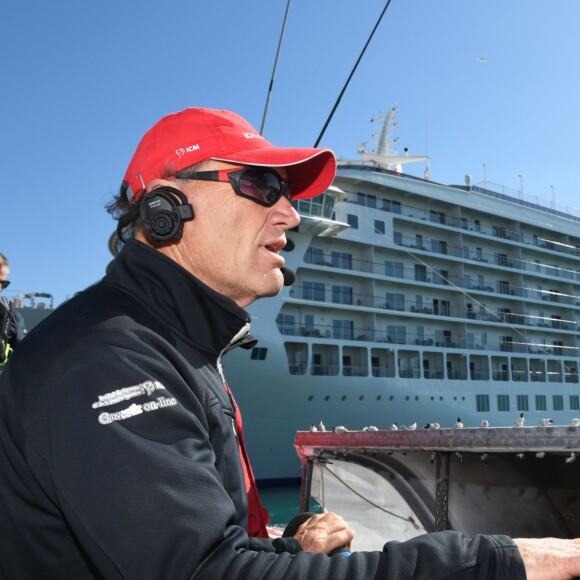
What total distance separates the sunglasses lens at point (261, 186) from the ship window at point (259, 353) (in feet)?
49.3

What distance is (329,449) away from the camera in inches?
143

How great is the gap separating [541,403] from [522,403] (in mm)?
1475

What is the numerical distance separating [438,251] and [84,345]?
24858 mm

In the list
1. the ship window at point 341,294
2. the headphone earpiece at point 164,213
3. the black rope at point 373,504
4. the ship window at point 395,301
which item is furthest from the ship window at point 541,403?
the headphone earpiece at point 164,213

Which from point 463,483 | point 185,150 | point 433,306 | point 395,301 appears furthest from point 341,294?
point 185,150

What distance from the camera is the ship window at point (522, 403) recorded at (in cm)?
2405

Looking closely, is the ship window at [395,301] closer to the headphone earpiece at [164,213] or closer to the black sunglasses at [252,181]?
the black sunglasses at [252,181]

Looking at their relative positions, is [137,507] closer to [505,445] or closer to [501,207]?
[505,445]

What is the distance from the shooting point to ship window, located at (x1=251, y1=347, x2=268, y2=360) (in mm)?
16330

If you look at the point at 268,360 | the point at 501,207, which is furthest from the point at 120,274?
the point at 501,207

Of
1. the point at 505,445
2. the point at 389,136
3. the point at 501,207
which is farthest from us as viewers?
the point at 389,136

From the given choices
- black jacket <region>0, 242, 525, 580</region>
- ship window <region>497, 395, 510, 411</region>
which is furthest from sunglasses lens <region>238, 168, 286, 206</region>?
ship window <region>497, 395, 510, 411</region>

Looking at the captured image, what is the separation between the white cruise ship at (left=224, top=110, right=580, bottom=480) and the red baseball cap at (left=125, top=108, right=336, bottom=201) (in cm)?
1466

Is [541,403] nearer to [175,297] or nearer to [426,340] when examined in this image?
[426,340]
